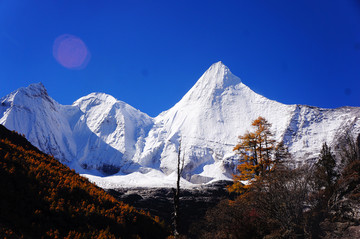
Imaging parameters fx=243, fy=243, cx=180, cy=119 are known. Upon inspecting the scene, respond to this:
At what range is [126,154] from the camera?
89875 millimetres

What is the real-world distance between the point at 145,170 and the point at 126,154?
42.9ft

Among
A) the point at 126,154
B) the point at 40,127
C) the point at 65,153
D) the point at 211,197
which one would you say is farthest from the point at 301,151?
the point at 40,127

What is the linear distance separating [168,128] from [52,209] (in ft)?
299

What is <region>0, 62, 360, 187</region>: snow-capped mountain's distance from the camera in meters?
72.1

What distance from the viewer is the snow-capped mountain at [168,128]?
72125 mm

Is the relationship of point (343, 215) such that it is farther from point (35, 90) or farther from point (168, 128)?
point (35, 90)

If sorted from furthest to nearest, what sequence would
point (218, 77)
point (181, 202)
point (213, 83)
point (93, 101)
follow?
point (93, 101), point (218, 77), point (213, 83), point (181, 202)

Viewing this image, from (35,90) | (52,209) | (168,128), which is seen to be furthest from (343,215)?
(35,90)

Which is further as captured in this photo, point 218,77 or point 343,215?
point 218,77

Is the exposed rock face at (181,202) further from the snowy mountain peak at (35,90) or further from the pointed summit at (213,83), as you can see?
the snowy mountain peak at (35,90)

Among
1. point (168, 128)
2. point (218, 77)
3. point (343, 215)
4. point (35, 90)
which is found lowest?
point (343, 215)

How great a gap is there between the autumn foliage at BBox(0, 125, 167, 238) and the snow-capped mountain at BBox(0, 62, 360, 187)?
166 ft

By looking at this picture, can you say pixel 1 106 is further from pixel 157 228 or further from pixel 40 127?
pixel 157 228

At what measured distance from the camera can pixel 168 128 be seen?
99000 millimetres
